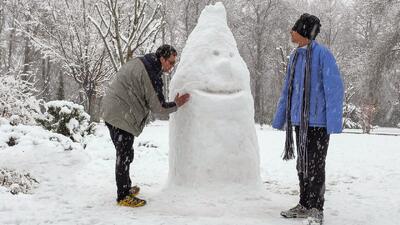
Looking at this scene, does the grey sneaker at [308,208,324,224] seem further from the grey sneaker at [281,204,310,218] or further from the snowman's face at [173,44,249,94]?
the snowman's face at [173,44,249,94]

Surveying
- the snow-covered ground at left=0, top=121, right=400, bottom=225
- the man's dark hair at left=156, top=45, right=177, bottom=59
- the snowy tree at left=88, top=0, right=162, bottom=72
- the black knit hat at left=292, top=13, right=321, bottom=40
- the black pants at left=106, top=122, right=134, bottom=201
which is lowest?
the snow-covered ground at left=0, top=121, right=400, bottom=225

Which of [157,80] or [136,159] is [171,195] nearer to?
[157,80]

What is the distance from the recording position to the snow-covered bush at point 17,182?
4062 millimetres

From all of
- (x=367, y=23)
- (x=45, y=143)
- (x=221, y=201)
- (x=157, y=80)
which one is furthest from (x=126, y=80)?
(x=367, y=23)

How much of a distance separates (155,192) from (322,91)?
6.69ft

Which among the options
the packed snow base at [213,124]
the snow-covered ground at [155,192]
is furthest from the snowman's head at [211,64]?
the snow-covered ground at [155,192]

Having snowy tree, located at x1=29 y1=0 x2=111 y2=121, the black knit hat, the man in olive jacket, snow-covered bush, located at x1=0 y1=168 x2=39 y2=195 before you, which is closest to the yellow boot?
the man in olive jacket

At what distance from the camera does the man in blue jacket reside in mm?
3324

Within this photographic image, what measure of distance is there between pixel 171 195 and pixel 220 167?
1.83 ft

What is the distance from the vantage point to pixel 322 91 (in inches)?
136

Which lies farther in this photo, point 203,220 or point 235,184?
point 235,184

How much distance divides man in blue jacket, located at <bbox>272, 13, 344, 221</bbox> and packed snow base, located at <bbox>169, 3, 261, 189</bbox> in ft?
2.29

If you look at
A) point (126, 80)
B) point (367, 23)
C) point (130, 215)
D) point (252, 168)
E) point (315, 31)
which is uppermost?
point (367, 23)

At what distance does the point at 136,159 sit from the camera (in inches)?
277
